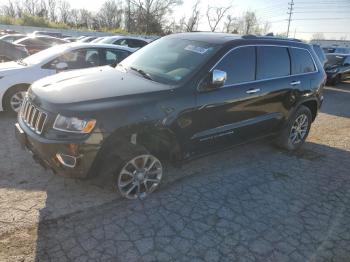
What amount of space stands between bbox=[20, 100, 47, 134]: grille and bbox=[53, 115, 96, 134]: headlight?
25 centimetres

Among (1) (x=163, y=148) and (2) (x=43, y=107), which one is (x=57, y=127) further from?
(1) (x=163, y=148)

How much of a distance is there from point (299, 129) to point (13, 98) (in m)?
5.41

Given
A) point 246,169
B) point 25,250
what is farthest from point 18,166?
point 246,169

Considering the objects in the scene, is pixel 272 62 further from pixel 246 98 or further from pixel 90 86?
pixel 90 86

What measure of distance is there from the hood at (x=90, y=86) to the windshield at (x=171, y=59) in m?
0.22

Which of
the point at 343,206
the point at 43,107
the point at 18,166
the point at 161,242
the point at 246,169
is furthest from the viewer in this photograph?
the point at 246,169

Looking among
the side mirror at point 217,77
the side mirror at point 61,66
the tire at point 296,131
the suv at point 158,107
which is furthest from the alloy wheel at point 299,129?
the side mirror at point 61,66

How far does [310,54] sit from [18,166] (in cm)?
498

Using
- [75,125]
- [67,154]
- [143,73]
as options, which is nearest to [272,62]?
[143,73]

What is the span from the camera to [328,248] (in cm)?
338

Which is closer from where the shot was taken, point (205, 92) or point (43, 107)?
point (43, 107)

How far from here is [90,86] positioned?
3.81m

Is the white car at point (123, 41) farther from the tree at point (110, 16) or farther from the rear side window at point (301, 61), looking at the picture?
the tree at point (110, 16)

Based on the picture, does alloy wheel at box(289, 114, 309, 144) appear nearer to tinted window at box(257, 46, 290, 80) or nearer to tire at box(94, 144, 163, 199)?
tinted window at box(257, 46, 290, 80)
